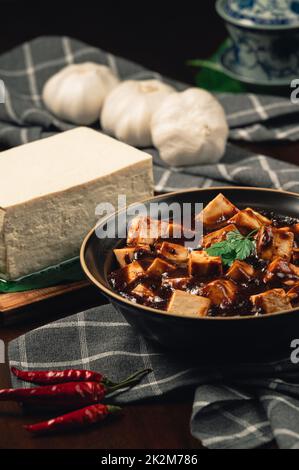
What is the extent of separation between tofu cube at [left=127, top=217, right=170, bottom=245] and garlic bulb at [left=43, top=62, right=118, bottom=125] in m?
1.27

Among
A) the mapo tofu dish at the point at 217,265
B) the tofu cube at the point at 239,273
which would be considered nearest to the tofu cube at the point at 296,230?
the mapo tofu dish at the point at 217,265

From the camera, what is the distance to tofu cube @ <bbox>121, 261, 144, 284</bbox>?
6.66 feet

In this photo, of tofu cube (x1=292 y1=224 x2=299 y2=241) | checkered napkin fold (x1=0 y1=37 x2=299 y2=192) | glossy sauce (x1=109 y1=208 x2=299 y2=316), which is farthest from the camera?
checkered napkin fold (x1=0 y1=37 x2=299 y2=192)

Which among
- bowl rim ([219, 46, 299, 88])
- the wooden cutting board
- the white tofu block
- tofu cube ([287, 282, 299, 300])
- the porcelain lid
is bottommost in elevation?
bowl rim ([219, 46, 299, 88])

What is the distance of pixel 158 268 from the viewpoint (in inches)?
80.0

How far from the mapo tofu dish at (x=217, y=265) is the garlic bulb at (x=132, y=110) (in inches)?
39.3

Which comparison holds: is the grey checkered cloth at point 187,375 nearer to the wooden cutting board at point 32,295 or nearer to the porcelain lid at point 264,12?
the wooden cutting board at point 32,295

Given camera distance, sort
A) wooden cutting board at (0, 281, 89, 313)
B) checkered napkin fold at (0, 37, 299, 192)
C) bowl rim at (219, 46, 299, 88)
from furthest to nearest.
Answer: bowl rim at (219, 46, 299, 88) → checkered napkin fold at (0, 37, 299, 192) → wooden cutting board at (0, 281, 89, 313)

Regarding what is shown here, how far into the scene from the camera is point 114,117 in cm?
327

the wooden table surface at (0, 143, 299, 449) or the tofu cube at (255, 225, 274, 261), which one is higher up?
the tofu cube at (255, 225, 274, 261)

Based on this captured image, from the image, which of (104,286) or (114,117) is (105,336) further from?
(114,117)

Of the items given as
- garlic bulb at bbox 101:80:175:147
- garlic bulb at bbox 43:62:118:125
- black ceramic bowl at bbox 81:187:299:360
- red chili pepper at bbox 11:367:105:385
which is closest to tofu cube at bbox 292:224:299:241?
black ceramic bowl at bbox 81:187:299:360

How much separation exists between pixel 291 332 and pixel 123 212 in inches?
23.4

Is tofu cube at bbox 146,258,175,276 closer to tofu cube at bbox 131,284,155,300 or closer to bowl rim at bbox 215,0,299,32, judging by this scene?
tofu cube at bbox 131,284,155,300
